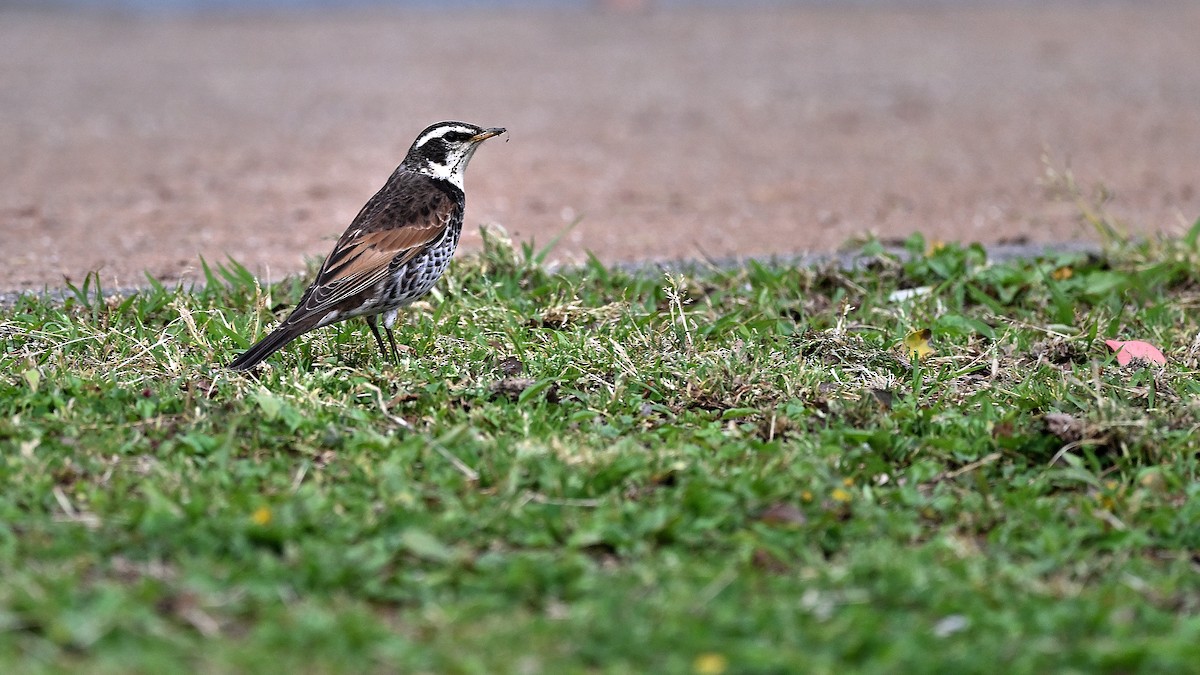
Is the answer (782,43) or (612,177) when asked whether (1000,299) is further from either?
(782,43)

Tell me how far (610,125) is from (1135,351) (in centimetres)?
770

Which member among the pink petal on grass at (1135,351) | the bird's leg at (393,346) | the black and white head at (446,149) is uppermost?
the black and white head at (446,149)

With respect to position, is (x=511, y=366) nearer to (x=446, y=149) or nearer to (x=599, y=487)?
(x=446, y=149)

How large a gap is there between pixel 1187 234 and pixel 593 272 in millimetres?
3082

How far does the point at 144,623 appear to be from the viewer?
3.98m

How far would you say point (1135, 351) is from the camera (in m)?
6.62

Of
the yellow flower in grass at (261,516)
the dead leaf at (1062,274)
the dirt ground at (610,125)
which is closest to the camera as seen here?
the yellow flower in grass at (261,516)

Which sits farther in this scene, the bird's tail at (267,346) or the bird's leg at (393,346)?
the bird's leg at (393,346)

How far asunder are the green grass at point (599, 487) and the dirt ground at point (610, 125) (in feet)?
5.05

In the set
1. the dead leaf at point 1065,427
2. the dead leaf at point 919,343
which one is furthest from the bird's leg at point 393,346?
the dead leaf at point 1065,427

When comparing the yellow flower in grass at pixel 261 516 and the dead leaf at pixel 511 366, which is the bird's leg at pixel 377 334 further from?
the yellow flower in grass at pixel 261 516

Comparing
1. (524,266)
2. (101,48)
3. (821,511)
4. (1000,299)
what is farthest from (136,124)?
(821,511)

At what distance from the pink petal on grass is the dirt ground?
7.93ft

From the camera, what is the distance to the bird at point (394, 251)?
614cm
